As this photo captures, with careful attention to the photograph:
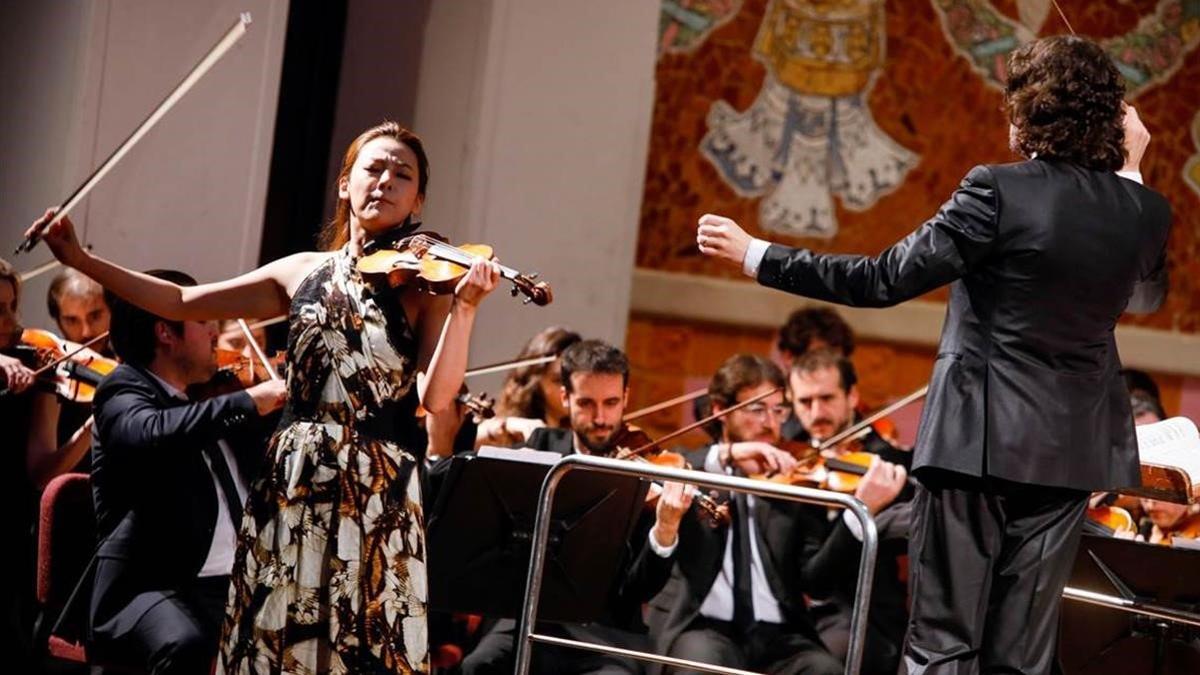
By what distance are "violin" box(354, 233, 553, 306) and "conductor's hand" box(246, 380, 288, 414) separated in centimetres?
54

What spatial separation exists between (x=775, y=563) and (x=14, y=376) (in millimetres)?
2016

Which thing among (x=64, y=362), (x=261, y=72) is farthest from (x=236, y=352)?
(x=261, y=72)

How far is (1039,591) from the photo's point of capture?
2.72 meters

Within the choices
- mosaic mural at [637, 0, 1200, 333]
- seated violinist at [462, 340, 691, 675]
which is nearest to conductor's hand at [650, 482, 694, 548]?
seated violinist at [462, 340, 691, 675]

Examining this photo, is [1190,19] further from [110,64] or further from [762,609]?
[110,64]

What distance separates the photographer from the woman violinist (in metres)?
2.88

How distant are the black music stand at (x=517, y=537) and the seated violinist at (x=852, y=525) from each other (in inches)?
26.2

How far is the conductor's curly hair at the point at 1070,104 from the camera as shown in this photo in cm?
275

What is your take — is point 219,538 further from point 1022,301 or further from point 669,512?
point 1022,301

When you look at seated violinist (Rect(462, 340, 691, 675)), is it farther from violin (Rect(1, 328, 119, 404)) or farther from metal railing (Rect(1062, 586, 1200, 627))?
violin (Rect(1, 328, 119, 404))

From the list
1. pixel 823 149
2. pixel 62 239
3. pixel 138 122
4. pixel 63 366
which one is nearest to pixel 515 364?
pixel 63 366

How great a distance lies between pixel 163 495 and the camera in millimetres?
3590

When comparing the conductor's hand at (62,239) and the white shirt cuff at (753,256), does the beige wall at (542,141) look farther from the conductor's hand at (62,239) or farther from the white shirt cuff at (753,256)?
the white shirt cuff at (753,256)

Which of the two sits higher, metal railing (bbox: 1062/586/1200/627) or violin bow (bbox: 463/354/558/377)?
violin bow (bbox: 463/354/558/377)
